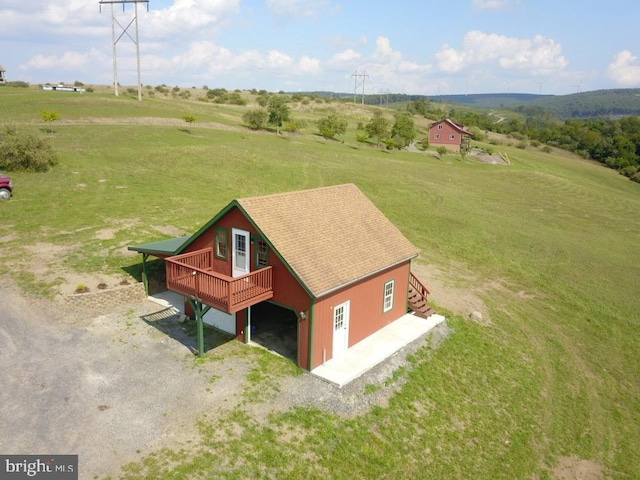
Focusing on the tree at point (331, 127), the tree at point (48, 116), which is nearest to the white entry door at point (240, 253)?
the tree at point (48, 116)

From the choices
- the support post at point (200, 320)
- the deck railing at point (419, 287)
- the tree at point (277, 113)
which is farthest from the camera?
Answer: the tree at point (277, 113)

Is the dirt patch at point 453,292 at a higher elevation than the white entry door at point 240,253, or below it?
below

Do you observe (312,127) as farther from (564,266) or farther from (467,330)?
(467,330)

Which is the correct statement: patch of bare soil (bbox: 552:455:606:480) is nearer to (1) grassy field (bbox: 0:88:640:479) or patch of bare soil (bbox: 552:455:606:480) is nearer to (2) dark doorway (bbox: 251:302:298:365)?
(1) grassy field (bbox: 0:88:640:479)

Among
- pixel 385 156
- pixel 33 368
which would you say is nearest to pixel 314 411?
pixel 33 368

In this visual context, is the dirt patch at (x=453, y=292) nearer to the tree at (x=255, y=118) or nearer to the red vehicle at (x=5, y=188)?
the red vehicle at (x=5, y=188)

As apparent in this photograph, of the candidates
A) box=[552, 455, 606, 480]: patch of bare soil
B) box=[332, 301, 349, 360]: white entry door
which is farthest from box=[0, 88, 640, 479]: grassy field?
box=[332, 301, 349, 360]: white entry door

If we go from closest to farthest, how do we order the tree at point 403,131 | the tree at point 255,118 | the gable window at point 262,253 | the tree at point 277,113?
the gable window at point 262,253
the tree at point 255,118
the tree at point 277,113
the tree at point 403,131

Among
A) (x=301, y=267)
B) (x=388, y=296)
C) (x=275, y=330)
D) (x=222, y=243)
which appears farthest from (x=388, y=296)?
(x=222, y=243)
